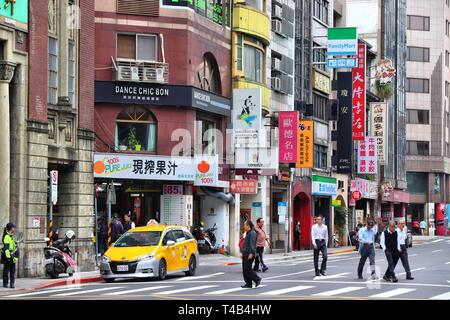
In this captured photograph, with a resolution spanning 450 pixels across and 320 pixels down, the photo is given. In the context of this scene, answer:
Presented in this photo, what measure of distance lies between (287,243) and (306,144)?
547cm

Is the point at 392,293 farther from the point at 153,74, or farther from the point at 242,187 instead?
the point at 242,187

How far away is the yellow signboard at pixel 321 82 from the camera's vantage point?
6631 cm

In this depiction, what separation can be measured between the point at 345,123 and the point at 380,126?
368 inches

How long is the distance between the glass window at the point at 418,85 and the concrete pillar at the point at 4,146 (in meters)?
82.4

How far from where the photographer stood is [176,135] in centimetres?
4628

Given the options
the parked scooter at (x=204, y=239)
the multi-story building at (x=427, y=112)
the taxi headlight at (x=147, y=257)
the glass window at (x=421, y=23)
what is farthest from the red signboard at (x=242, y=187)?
the glass window at (x=421, y=23)

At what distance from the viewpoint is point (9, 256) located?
29297 millimetres

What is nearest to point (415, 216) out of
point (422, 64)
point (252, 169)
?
point (422, 64)

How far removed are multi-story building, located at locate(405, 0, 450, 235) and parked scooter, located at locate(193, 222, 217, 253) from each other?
63.4m

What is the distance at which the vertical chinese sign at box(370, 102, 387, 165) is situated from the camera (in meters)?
79.1

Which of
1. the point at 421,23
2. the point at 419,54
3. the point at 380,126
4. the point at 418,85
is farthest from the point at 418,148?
the point at 380,126

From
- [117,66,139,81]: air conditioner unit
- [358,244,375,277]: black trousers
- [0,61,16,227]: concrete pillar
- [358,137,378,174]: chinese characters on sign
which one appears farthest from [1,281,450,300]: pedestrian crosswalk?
[358,137,378,174]: chinese characters on sign
